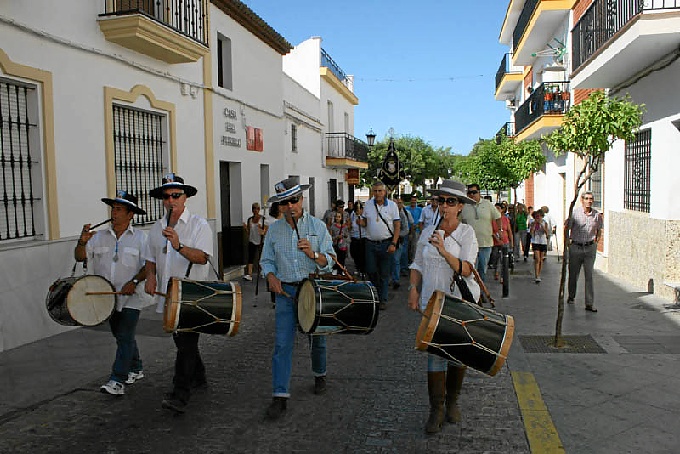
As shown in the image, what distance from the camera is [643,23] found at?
8320mm

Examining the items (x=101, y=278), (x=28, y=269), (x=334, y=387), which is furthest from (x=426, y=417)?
(x=28, y=269)

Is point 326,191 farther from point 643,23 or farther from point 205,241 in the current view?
point 205,241

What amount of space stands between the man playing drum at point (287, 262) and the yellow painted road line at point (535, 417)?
6.01 ft

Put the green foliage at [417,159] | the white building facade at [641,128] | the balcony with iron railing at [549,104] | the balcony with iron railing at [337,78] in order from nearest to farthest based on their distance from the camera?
the white building facade at [641,128]
the balcony with iron railing at [549,104]
the balcony with iron railing at [337,78]
the green foliage at [417,159]

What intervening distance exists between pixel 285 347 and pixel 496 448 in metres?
1.70

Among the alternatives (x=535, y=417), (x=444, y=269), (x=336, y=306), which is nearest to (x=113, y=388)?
(x=336, y=306)

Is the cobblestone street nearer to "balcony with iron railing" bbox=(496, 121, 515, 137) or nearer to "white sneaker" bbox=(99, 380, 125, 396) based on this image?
"white sneaker" bbox=(99, 380, 125, 396)

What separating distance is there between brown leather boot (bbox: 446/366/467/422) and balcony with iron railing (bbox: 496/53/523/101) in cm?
2436

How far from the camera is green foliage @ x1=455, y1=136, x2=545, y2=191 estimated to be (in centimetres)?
1773

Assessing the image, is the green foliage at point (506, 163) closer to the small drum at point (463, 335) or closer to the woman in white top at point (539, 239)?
the woman in white top at point (539, 239)

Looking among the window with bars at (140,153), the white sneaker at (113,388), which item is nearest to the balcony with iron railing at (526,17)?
the window with bars at (140,153)

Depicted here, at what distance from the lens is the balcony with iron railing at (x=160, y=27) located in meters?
8.76

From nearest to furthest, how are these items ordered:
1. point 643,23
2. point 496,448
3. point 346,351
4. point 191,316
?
1. point 496,448
2. point 191,316
3. point 346,351
4. point 643,23

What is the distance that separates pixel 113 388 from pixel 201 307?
4.43 feet
